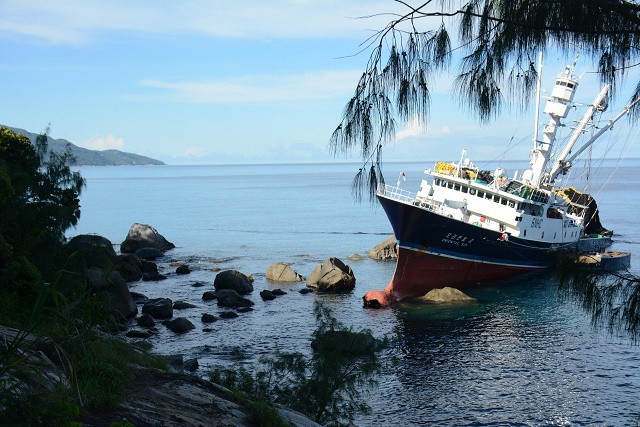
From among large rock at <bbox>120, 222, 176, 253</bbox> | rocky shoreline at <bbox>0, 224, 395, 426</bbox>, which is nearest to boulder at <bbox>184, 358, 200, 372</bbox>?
rocky shoreline at <bbox>0, 224, 395, 426</bbox>

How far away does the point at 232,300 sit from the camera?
30688mm

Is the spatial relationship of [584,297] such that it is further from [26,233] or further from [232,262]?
[232,262]

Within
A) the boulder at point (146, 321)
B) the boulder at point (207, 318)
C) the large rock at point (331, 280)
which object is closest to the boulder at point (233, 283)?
the large rock at point (331, 280)

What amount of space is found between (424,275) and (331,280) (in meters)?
4.84

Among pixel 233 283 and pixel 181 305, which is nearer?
pixel 181 305

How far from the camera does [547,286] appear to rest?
35.0 metres

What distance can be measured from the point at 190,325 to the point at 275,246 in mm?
25706

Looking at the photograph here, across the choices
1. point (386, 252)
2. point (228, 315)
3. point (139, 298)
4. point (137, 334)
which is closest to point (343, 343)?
point (137, 334)

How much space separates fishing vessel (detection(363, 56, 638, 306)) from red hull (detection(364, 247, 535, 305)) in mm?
47

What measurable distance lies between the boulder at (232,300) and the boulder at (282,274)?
5.58 m

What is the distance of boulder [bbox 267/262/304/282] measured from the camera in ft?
120

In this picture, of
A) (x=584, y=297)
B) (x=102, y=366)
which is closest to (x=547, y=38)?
(x=584, y=297)

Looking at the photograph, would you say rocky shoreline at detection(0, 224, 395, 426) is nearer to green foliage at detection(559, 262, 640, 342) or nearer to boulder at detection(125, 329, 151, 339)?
boulder at detection(125, 329, 151, 339)

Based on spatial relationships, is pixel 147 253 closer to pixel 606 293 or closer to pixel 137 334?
pixel 137 334
